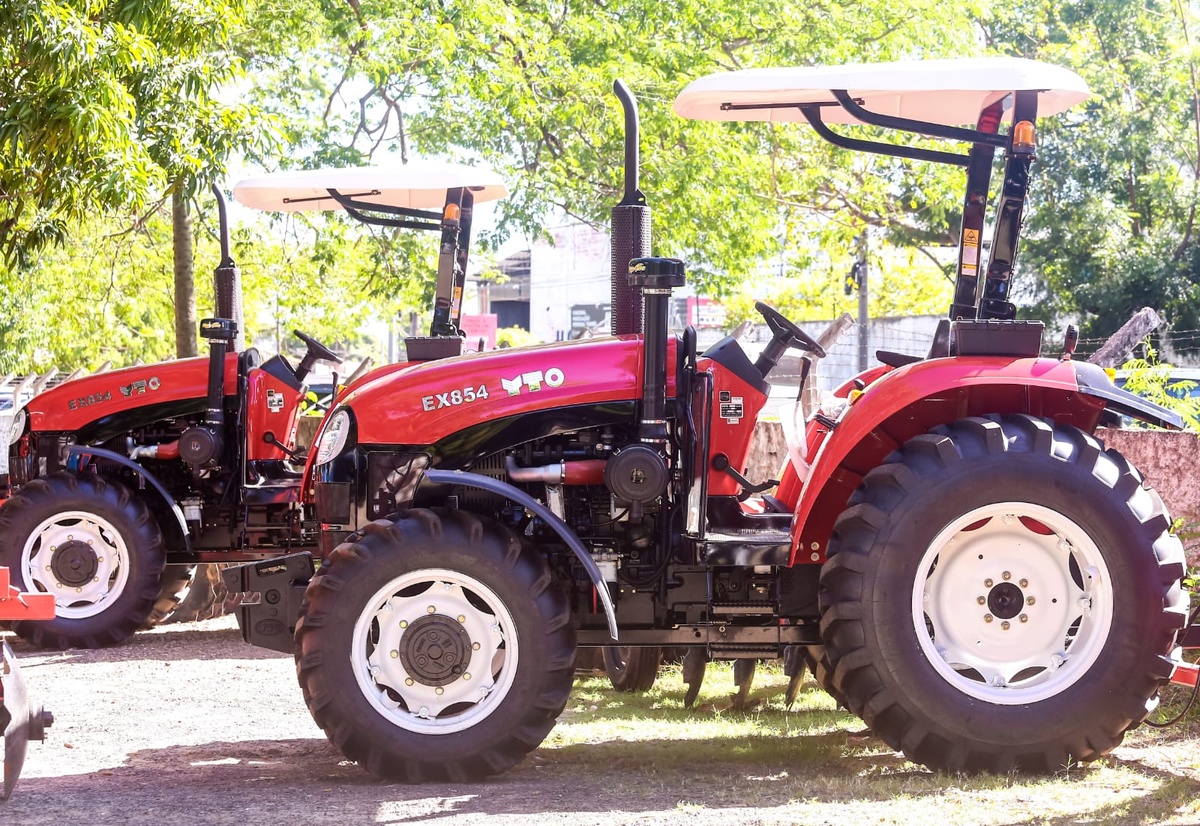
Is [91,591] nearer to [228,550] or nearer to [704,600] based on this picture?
[228,550]

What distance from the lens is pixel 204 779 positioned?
546 centimetres

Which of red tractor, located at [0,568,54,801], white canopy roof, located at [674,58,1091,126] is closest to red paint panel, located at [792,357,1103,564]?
white canopy roof, located at [674,58,1091,126]

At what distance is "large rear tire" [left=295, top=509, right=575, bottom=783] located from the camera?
17.0 ft

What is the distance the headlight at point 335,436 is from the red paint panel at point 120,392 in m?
4.42

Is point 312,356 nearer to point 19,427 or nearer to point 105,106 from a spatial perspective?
point 19,427

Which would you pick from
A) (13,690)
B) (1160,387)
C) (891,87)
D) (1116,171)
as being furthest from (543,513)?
(1116,171)

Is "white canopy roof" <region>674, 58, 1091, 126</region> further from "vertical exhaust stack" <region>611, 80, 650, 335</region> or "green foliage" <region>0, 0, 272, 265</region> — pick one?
"green foliage" <region>0, 0, 272, 265</region>

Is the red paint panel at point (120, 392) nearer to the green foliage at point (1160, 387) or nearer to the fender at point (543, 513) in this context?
the fender at point (543, 513)

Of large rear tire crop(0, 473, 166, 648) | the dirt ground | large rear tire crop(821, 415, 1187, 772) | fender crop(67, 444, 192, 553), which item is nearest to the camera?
the dirt ground

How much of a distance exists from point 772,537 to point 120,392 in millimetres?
5703

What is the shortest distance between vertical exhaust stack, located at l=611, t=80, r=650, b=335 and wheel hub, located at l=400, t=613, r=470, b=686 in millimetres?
1430

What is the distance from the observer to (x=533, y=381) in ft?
18.3

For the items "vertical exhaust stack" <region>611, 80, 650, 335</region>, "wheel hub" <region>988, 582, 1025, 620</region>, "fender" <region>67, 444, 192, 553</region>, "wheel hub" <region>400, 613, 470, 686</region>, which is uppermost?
"vertical exhaust stack" <region>611, 80, 650, 335</region>

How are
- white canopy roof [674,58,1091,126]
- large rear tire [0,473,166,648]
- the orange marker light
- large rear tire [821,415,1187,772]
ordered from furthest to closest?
large rear tire [0,473,166,648], the orange marker light, white canopy roof [674,58,1091,126], large rear tire [821,415,1187,772]
